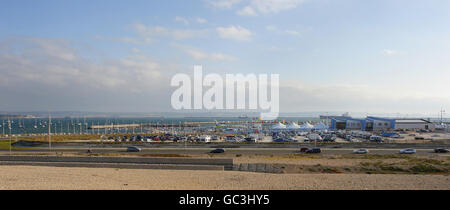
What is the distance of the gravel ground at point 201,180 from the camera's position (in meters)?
12.8

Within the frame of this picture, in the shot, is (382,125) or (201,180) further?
(382,125)

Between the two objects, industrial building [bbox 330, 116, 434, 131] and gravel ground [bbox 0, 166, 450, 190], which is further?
industrial building [bbox 330, 116, 434, 131]

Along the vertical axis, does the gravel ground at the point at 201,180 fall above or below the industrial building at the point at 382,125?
above

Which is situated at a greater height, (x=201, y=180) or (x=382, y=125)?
(x=201, y=180)

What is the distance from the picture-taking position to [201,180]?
47.4 feet

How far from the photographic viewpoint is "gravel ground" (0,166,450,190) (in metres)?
12.8

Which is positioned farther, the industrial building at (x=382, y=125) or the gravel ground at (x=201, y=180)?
the industrial building at (x=382, y=125)

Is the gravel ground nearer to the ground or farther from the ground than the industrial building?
farther from the ground
